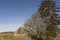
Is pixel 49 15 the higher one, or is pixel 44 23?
pixel 49 15

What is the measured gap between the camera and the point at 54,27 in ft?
126

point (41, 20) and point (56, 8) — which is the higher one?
point (56, 8)

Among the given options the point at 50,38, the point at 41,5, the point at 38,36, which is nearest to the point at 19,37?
the point at 38,36

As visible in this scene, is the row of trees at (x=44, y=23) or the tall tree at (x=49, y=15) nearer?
the row of trees at (x=44, y=23)

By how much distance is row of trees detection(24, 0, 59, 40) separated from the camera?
36.2m

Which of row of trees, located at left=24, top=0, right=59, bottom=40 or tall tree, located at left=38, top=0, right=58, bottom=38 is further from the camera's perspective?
tall tree, located at left=38, top=0, right=58, bottom=38

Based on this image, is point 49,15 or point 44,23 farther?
point 49,15

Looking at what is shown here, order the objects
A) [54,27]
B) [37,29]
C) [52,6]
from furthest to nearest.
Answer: [52,6], [54,27], [37,29]

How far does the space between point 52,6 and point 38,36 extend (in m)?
8.76

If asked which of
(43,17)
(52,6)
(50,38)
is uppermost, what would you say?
(52,6)

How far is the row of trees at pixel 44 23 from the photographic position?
3622 cm

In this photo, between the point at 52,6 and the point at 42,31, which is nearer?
the point at 42,31

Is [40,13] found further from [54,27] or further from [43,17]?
[54,27]

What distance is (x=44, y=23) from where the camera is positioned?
37.6 metres
